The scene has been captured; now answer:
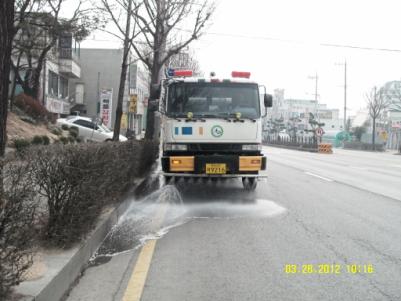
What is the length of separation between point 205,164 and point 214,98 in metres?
1.61

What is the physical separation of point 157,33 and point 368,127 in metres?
92.4

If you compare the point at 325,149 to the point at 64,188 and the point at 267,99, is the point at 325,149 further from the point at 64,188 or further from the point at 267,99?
the point at 64,188

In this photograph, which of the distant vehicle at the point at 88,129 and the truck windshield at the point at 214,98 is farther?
the distant vehicle at the point at 88,129

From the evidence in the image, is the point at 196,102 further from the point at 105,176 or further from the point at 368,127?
the point at 368,127

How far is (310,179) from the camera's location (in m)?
16.5

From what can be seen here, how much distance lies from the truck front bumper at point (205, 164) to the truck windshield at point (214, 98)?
1050 millimetres

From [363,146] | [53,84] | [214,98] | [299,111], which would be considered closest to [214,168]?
[214,98]

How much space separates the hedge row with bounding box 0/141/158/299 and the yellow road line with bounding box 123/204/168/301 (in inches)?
29.4

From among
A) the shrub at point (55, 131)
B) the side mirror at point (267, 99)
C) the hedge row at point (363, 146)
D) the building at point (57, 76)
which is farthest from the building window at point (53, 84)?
Answer: the hedge row at point (363, 146)

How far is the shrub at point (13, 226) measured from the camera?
12.3 feet

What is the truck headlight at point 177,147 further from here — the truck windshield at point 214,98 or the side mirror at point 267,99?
the side mirror at point 267,99

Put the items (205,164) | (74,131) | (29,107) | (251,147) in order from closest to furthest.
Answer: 1. (205,164)
2. (251,147)
3. (29,107)
4. (74,131)

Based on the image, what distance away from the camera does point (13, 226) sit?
385 centimetres

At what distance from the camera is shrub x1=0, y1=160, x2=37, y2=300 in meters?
3.74
